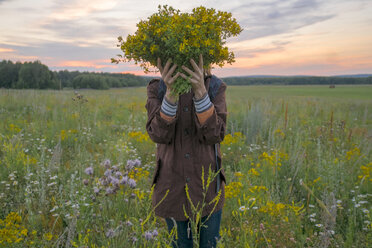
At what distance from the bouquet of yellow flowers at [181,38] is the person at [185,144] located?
100 mm

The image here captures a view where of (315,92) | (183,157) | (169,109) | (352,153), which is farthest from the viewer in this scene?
(315,92)

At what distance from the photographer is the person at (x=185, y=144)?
70.2 inches

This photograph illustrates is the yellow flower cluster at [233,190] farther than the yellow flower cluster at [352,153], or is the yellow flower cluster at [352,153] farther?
the yellow flower cluster at [352,153]

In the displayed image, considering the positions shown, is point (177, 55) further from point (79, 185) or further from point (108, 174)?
point (79, 185)

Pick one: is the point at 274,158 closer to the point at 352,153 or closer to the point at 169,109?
the point at 352,153

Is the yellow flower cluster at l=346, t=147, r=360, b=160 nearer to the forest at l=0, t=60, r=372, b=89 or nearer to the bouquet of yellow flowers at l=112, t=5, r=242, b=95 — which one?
the bouquet of yellow flowers at l=112, t=5, r=242, b=95

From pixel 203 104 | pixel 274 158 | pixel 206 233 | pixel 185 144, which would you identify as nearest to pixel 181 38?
pixel 203 104

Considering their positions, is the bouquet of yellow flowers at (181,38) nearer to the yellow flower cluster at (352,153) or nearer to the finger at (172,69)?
the finger at (172,69)

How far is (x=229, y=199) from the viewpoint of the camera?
304 cm

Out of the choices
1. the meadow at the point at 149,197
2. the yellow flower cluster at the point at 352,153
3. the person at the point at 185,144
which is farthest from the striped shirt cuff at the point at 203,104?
the yellow flower cluster at the point at 352,153

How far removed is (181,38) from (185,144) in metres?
0.79

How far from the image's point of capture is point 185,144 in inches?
75.4

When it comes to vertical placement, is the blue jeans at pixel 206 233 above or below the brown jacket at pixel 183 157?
below

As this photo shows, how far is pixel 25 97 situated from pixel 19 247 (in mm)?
9622
